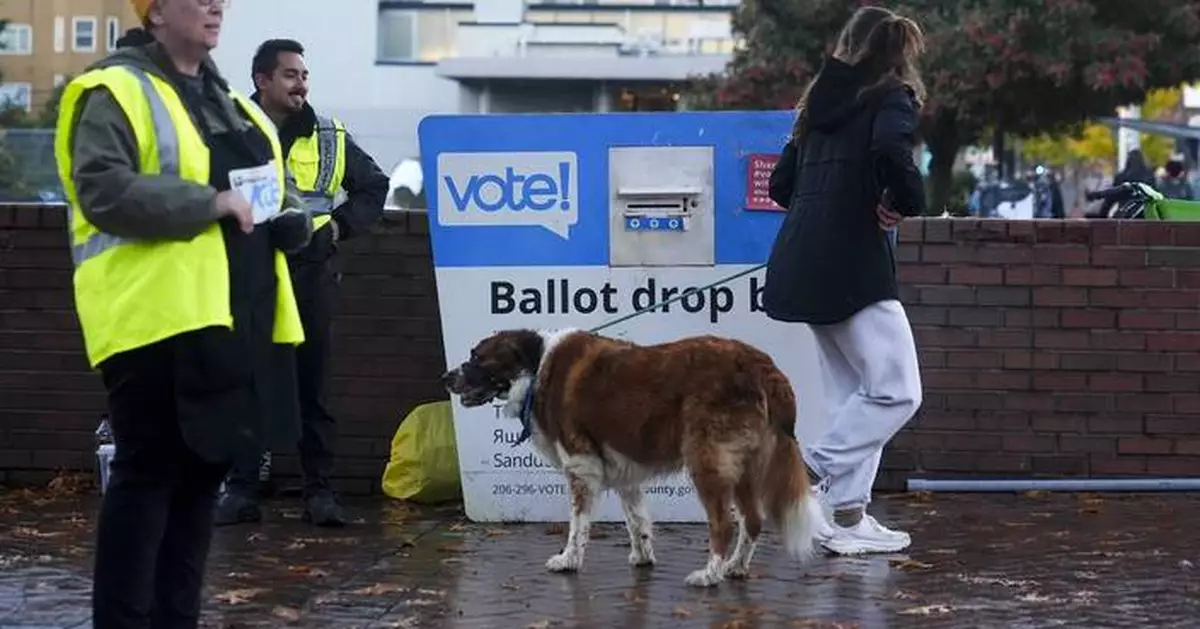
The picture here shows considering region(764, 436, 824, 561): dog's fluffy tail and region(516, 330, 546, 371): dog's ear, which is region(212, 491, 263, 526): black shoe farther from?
region(764, 436, 824, 561): dog's fluffy tail

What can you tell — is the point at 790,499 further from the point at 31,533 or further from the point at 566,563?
the point at 31,533

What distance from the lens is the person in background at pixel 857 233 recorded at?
7.18 metres

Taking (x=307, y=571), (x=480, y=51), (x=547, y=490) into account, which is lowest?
(x=307, y=571)

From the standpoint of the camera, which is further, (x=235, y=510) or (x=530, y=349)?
(x=235, y=510)

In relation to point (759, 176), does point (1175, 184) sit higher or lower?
higher

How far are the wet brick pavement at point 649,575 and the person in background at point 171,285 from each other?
137 cm

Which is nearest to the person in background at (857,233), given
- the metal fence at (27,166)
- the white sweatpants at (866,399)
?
the white sweatpants at (866,399)

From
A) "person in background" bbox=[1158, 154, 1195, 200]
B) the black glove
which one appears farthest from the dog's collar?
"person in background" bbox=[1158, 154, 1195, 200]

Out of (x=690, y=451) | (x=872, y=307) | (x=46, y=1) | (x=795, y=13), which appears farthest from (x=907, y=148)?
(x=46, y=1)

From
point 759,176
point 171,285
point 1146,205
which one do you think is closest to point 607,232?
point 759,176

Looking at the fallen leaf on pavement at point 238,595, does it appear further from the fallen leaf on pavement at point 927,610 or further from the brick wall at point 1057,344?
the brick wall at point 1057,344

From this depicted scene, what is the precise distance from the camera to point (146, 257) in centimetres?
479

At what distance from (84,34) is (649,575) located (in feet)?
77.1

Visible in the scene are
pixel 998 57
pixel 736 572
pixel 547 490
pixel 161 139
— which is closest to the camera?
pixel 161 139
